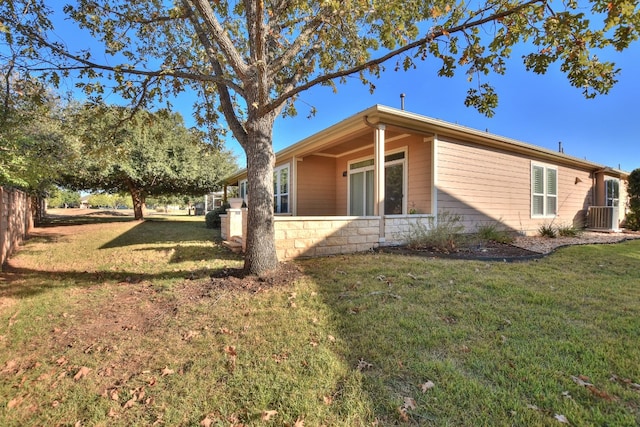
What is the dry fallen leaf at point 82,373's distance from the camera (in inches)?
90.5

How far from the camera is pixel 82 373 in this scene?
7.68 ft

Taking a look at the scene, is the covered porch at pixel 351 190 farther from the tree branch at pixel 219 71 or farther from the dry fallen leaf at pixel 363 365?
the dry fallen leaf at pixel 363 365

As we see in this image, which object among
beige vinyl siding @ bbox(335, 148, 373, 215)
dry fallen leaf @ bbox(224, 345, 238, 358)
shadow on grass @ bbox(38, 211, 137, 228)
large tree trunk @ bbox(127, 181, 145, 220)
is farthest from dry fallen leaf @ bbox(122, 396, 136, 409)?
large tree trunk @ bbox(127, 181, 145, 220)

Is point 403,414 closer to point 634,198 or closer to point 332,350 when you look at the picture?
point 332,350

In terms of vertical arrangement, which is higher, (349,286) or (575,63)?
(575,63)

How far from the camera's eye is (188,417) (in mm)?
1859

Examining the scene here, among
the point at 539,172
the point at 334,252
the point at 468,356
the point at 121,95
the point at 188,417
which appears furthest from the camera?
the point at 539,172

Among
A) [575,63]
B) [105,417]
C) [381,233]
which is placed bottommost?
[105,417]

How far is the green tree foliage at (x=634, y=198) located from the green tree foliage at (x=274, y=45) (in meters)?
12.2

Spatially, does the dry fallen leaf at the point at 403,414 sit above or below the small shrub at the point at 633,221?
below

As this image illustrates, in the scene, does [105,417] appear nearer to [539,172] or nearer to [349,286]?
[349,286]

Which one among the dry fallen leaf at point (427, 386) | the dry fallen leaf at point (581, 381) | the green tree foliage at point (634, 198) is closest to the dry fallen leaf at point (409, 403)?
the dry fallen leaf at point (427, 386)

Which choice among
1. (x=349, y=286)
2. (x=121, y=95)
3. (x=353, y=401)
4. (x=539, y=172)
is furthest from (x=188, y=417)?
(x=539, y=172)

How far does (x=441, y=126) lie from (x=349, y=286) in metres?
5.11
